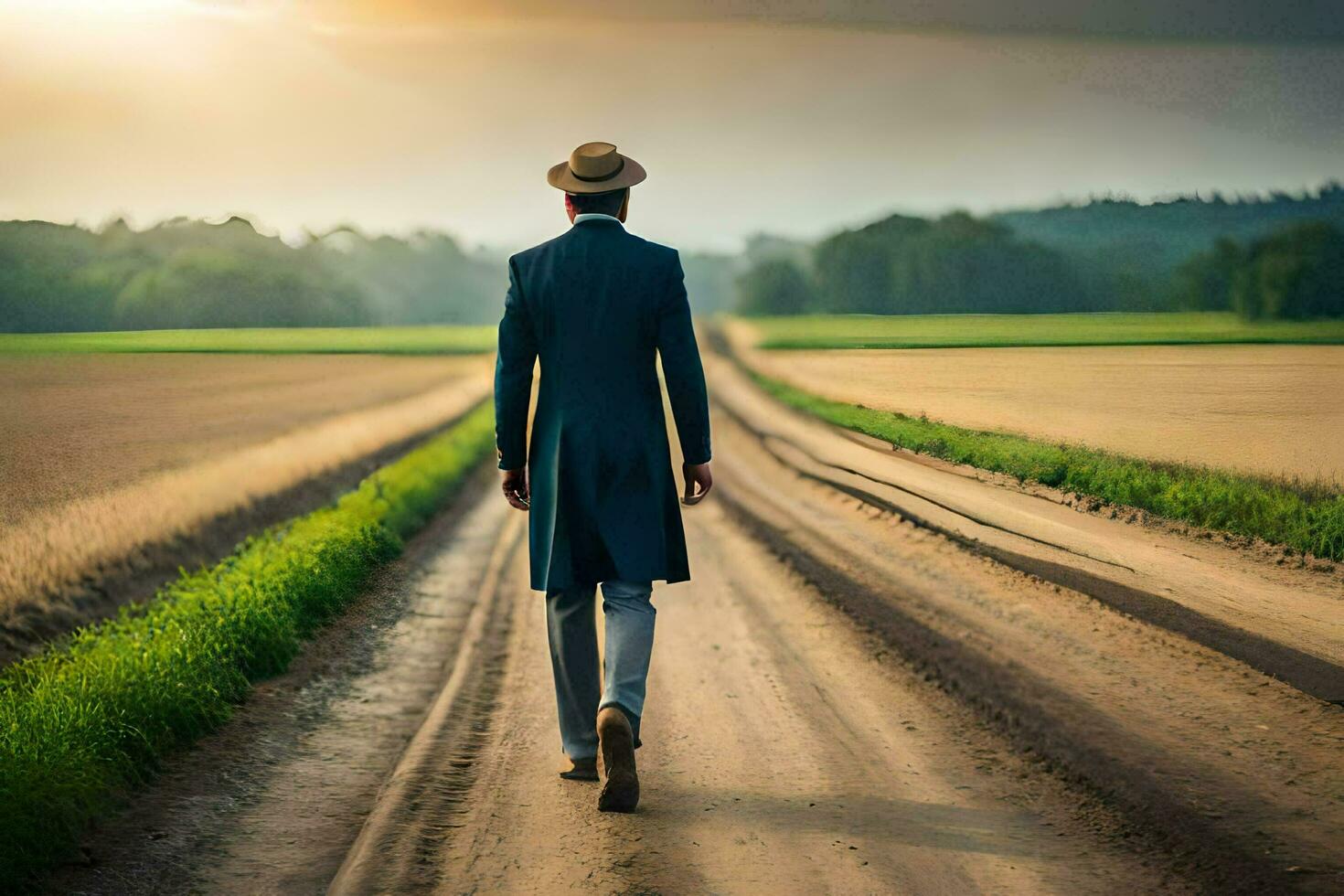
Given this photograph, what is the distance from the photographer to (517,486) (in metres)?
4.11

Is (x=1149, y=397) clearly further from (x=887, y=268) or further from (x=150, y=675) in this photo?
(x=150, y=675)

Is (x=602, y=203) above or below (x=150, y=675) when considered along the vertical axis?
above

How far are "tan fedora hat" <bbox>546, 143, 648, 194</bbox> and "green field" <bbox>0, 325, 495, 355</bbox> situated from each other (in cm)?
362

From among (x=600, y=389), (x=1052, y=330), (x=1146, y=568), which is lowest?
(x=1146, y=568)

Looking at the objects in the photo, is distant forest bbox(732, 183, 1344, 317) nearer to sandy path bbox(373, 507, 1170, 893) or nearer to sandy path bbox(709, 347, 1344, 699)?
sandy path bbox(709, 347, 1344, 699)

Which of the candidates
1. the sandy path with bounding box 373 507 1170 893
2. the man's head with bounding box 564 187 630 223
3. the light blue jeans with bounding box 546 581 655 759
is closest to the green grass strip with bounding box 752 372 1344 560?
the sandy path with bounding box 373 507 1170 893

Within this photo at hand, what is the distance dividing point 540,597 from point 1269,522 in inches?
171

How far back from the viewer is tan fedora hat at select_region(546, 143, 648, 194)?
3.92 m

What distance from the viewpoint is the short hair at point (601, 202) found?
13.0ft

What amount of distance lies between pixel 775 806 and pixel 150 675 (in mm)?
2797

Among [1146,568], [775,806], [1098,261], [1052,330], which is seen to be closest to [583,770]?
[775,806]

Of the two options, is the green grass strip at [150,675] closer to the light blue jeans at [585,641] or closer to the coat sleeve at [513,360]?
the light blue jeans at [585,641]

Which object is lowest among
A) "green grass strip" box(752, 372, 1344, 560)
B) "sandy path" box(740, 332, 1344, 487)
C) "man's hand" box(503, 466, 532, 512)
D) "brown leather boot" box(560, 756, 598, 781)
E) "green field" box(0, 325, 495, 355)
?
"brown leather boot" box(560, 756, 598, 781)

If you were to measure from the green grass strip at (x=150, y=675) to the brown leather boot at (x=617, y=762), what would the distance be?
1.70 metres
